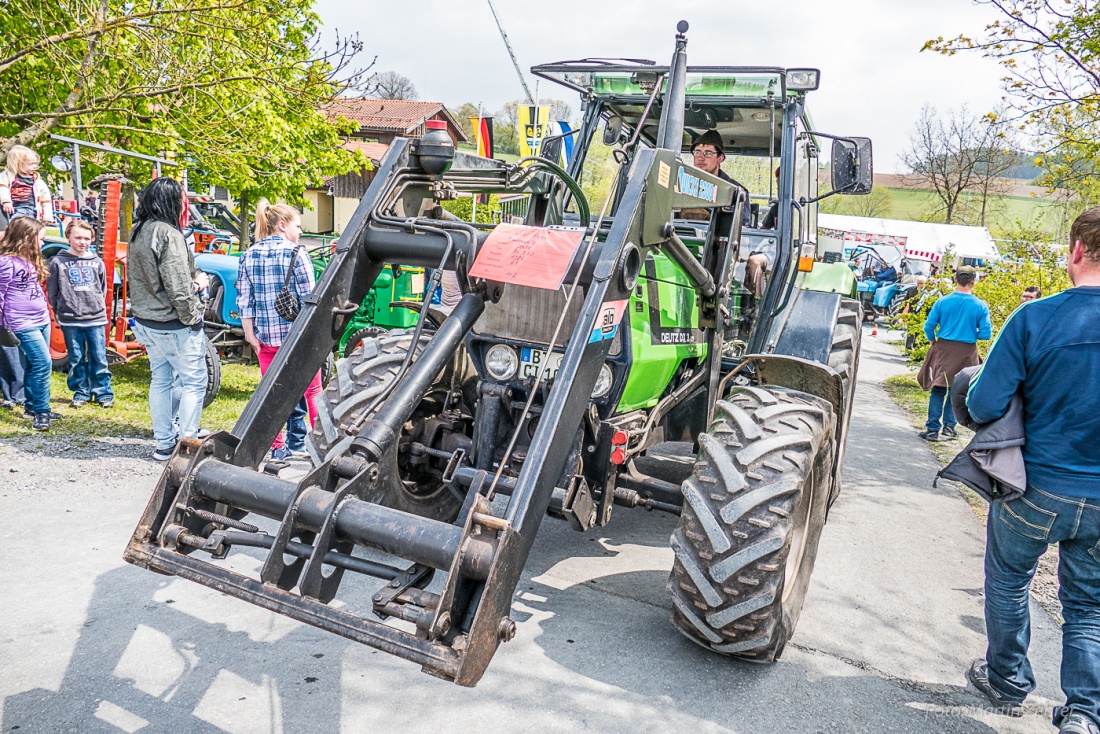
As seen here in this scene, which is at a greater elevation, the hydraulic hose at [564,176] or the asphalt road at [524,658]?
the hydraulic hose at [564,176]

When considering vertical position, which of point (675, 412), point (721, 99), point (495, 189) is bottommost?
point (675, 412)

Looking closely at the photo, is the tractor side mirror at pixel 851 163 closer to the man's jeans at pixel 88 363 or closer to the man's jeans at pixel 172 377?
the man's jeans at pixel 172 377

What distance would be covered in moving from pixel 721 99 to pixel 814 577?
2875 mm

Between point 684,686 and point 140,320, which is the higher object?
point 140,320

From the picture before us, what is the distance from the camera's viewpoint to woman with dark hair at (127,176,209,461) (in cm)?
557

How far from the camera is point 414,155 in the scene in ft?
12.5

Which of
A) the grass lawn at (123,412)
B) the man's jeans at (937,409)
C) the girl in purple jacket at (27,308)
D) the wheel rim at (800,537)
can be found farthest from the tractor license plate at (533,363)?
the man's jeans at (937,409)

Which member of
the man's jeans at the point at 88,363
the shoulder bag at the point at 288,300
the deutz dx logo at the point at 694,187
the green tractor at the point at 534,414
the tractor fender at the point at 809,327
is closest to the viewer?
the green tractor at the point at 534,414

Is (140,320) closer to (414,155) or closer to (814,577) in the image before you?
(414,155)

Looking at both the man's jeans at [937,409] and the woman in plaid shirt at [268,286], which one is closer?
the woman in plaid shirt at [268,286]

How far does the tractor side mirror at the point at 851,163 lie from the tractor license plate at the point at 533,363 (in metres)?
2.19

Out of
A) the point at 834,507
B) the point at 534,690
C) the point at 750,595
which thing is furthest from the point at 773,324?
the point at 534,690

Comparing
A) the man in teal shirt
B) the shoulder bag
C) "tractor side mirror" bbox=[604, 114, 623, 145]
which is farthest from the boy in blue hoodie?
the man in teal shirt

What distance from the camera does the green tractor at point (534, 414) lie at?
2.57 meters
